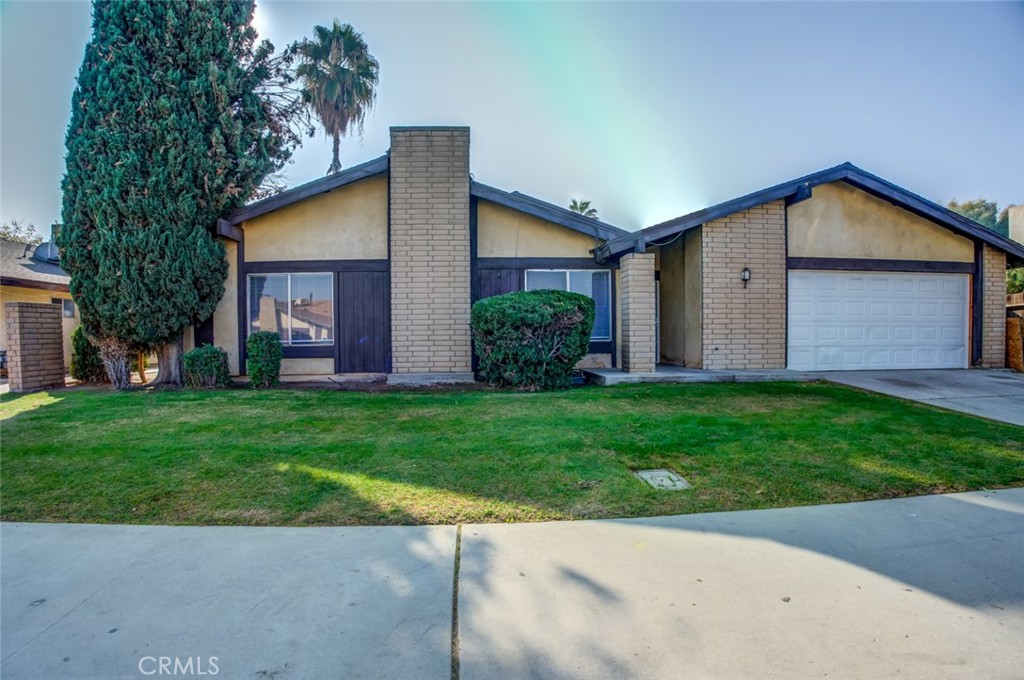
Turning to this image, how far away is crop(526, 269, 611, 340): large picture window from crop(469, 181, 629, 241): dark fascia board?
865 mm

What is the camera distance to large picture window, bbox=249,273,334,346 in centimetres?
1023

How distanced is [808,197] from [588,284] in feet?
15.6

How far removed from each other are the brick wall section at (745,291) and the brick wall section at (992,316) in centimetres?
474

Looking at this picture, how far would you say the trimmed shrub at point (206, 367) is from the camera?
8.94 meters

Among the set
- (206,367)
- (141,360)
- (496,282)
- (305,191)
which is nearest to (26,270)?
(141,360)

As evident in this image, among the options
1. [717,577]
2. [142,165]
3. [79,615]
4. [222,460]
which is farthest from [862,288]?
[142,165]

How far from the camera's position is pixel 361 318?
10.2 metres

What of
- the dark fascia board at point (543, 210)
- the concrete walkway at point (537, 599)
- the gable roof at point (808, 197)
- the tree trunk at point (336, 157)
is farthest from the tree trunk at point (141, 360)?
the tree trunk at point (336, 157)

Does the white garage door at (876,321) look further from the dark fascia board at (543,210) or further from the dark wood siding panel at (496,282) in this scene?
the dark wood siding panel at (496,282)

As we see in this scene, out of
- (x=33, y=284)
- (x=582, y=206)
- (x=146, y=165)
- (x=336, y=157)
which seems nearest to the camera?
(x=146, y=165)

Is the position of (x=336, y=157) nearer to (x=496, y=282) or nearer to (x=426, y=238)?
(x=426, y=238)

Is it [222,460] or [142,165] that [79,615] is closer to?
[222,460]

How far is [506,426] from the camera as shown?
547 centimetres

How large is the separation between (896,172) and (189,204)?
1619cm
